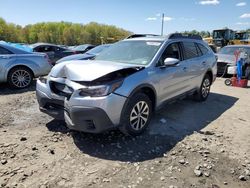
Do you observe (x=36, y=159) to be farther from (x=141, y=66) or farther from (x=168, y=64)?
(x=168, y=64)

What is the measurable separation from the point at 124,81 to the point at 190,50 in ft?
9.09

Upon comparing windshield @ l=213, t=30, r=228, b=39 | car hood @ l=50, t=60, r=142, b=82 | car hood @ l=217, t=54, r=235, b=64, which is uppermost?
windshield @ l=213, t=30, r=228, b=39

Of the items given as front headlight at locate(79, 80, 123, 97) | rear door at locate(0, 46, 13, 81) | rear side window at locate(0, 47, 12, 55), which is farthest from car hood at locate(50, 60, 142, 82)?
rear side window at locate(0, 47, 12, 55)

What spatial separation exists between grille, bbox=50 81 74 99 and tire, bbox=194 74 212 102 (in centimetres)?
381

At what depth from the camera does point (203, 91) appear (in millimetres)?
7121

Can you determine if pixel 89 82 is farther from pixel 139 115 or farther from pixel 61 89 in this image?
pixel 139 115

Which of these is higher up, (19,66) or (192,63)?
(192,63)

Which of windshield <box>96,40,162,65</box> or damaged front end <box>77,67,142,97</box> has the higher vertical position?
windshield <box>96,40,162,65</box>

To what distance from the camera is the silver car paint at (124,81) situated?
391 centimetres

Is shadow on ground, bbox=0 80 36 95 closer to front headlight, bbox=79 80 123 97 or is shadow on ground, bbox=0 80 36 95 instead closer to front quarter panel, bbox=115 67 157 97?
front headlight, bbox=79 80 123 97

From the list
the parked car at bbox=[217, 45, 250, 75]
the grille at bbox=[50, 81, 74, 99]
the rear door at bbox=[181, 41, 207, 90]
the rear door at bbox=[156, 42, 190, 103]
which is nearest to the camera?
the grille at bbox=[50, 81, 74, 99]

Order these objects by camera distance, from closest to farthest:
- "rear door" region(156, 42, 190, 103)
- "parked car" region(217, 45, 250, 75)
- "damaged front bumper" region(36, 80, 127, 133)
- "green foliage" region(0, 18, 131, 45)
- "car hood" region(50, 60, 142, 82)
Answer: "damaged front bumper" region(36, 80, 127, 133), "car hood" region(50, 60, 142, 82), "rear door" region(156, 42, 190, 103), "parked car" region(217, 45, 250, 75), "green foliage" region(0, 18, 131, 45)

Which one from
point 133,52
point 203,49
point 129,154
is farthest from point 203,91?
point 129,154

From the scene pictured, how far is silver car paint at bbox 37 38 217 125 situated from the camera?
3908mm
